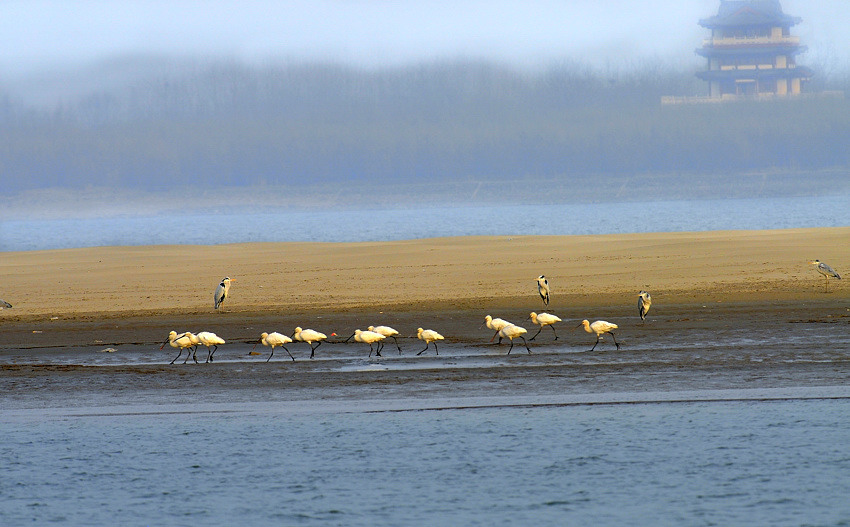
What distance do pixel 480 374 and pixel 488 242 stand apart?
2774 cm

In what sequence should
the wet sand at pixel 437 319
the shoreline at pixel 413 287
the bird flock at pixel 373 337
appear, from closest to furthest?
the wet sand at pixel 437 319 < the bird flock at pixel 373 337 < the shoreline at pixel 413 287

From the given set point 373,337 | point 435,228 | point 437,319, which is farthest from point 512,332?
point 435,228

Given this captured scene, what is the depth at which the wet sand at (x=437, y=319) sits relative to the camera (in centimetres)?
1526

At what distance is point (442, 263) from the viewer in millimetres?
34000

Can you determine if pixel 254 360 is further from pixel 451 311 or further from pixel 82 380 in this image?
pixel 451 311

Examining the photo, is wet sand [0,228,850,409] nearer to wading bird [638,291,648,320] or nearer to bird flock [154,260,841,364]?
bird flock [154,260,841,364]

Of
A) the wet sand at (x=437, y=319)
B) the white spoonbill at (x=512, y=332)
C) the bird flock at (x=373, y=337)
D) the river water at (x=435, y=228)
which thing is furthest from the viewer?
the river water at (x=435, y=228)

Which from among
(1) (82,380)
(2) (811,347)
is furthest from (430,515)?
(2) (811,347)

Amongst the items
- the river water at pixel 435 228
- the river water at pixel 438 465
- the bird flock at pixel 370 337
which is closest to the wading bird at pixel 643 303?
the bird flock at pixel 370 337

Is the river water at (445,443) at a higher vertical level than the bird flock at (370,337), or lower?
lower

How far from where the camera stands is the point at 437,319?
860 inches

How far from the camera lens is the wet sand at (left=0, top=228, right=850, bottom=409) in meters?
15.3

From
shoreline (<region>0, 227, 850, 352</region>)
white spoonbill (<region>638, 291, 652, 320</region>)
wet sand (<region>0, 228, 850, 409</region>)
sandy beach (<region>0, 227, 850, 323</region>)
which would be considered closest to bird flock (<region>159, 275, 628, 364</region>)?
wet sand (<region>0, 228, 850, 409</region>)

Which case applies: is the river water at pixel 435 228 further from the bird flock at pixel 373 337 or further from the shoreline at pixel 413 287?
the bird flock at pixel 373 337
